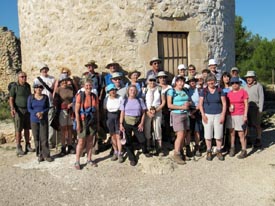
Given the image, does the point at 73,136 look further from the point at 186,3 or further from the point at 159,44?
the point at 186,3

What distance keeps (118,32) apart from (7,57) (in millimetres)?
8177

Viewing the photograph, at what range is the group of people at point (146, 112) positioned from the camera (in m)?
6.13

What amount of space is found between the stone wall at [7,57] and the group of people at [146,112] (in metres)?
8.05

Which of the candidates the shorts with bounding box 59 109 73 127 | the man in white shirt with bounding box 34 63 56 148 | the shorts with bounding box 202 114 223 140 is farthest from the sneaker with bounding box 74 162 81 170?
the shorts with bounding box 202 114 223 140

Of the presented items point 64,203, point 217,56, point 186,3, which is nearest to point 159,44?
point 186,3

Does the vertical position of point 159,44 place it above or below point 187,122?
above

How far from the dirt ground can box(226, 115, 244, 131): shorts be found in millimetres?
589

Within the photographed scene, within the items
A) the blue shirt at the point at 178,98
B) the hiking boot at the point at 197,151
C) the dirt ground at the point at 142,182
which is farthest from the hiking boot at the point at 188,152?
the blue shirt at the point at 178,98

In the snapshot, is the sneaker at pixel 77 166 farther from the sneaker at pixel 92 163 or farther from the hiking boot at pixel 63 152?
the hiking boot at pixel 63 152

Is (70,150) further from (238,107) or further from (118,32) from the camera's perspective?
(238,107)

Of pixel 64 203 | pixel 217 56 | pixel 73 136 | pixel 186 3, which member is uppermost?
pixel 186 3

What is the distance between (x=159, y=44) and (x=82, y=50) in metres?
1.85

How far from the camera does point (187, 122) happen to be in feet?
20.6

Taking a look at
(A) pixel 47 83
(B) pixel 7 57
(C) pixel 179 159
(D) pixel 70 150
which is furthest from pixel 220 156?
(B) pixel 7 57
